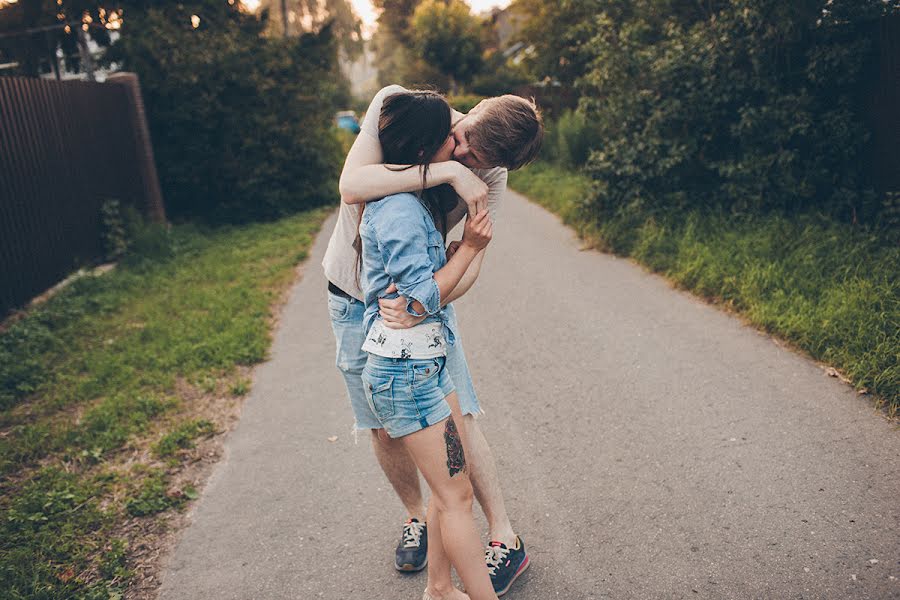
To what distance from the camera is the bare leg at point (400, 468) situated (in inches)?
106

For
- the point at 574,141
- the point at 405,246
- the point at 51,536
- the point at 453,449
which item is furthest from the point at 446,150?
the point at 574,141

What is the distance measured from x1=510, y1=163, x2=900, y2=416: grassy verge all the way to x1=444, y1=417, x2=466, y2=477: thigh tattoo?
2718 mm

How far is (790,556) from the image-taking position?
254 centimetres

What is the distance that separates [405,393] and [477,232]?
0.58 meters

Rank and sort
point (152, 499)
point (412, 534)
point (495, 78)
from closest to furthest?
1. point (412, 534)
2. point (152, 499)
3. point (495, 78)

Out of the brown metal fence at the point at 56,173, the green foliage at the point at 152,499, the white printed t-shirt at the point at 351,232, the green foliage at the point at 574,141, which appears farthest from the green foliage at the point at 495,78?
the white printed t-shirt at the point at 351,232

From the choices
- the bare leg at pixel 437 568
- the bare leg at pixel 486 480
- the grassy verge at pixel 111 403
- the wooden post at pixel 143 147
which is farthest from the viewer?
the wooden post at pixel 143 147

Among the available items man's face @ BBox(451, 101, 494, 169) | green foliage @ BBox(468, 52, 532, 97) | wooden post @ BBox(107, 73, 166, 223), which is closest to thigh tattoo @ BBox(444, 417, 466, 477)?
man's face @ BBox(451, 101, 494, 169)

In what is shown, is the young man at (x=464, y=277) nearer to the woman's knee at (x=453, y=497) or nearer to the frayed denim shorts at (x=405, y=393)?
the frayed denim shorts at (x=405, y=393)

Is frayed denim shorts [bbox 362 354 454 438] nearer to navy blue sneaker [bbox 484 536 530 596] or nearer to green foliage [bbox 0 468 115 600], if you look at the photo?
navy blue sneaker [bbox 484 536 530 596]

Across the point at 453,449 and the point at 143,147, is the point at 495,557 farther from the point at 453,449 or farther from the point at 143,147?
the point at 143,147

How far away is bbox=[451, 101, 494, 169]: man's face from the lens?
2.11 meters

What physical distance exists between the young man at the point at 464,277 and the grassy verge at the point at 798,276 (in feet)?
8.07

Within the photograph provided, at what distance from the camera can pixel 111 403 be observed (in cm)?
444
